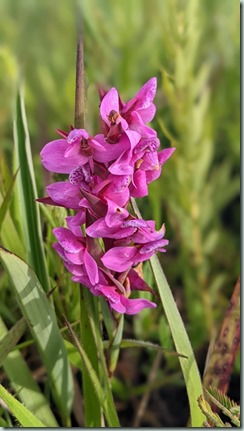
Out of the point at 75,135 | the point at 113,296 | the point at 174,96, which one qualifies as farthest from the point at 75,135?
the point at 174,96

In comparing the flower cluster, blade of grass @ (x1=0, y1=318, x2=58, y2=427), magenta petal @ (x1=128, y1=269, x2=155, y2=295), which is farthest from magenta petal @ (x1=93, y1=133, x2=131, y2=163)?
blade of grass @ (x1=0, y1=318, x2=58, y2=427)

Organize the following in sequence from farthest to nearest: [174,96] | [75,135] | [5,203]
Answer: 1. [174,96]
2. [5,203]
3. [75,135]

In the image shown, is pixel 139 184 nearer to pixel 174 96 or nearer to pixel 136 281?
pixel 136 281

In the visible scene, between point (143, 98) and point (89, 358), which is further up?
point (143, 98)

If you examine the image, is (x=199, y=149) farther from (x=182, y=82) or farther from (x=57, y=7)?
(x=57, y=7)

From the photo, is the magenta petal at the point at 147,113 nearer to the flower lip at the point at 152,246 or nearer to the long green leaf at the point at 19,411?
the flower lip at the point at 152,246

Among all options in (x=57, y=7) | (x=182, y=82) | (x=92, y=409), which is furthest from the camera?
(x=57, y=7)

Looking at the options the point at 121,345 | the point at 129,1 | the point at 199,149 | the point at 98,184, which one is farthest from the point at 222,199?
the point at 98,184

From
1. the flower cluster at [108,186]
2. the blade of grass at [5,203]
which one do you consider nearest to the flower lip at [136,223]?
the flower cluster at [108,186]
